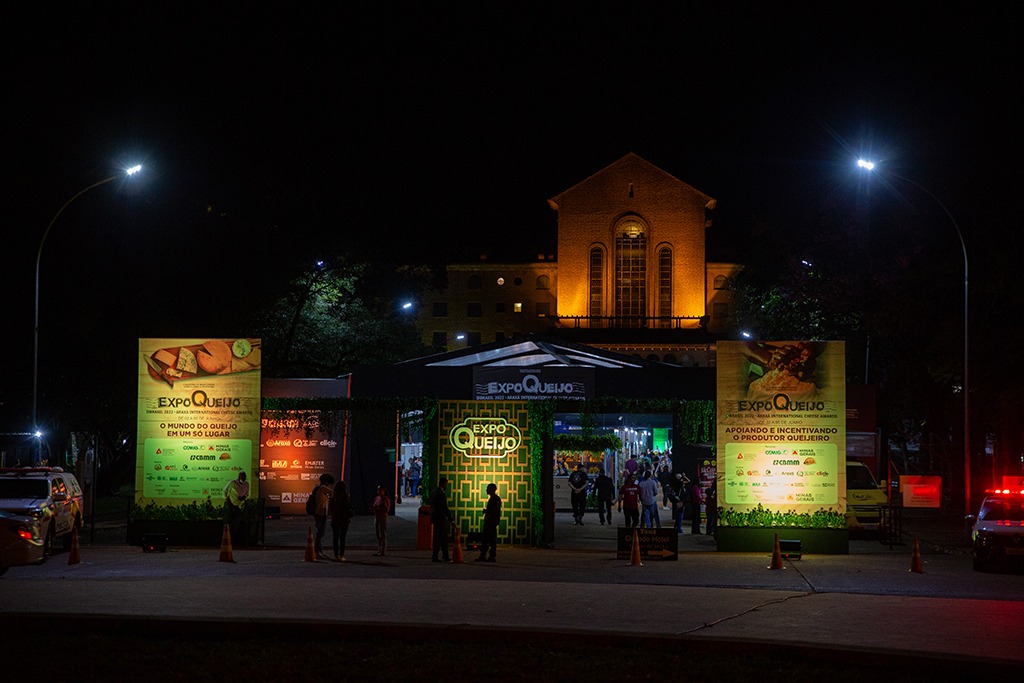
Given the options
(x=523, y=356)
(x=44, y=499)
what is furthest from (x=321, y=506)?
(x=523, y=356)

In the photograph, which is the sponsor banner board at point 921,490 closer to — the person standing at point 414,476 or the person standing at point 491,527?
the person standing at point 491,527

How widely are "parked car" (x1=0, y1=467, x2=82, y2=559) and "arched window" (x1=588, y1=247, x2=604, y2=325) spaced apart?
61.6 metres

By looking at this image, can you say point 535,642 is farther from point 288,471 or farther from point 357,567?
point 288,471

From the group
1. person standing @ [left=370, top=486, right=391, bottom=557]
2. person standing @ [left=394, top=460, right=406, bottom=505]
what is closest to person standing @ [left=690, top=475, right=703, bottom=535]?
person standing @ [left=370, top=486, right=391, bottom=557]

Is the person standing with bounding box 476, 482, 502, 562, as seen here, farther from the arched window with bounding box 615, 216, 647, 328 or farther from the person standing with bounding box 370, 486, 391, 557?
the arched window with bounding box 615, 216, 647, 328

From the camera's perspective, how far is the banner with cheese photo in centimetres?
2530

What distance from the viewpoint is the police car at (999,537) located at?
21359 millimetres

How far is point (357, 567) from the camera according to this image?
20.9m

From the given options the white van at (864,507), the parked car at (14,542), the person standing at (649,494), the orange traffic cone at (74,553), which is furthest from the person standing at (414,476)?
the parked car at (14,542)

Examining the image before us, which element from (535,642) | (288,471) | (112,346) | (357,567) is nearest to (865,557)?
(357,567)

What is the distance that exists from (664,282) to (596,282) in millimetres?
4861

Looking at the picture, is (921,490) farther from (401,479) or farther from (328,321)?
(328,321)

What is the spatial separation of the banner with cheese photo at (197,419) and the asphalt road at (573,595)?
62.9 inches

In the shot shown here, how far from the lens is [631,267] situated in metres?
85.2
